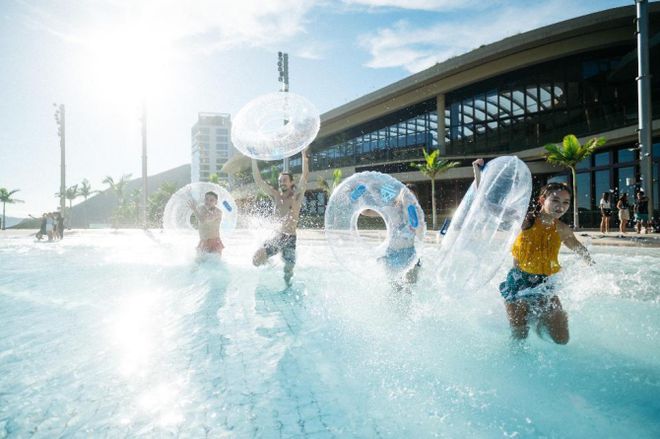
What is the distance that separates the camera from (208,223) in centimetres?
694

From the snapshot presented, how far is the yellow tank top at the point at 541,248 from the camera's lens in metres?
3.35

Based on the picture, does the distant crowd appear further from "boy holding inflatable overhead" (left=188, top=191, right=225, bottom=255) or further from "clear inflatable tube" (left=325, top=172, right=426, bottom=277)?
"clear inflatable tube" (left=325, top=172, right=426, bottom=277)

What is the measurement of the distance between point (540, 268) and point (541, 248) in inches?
6.2

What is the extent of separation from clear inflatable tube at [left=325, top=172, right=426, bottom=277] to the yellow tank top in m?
1.25

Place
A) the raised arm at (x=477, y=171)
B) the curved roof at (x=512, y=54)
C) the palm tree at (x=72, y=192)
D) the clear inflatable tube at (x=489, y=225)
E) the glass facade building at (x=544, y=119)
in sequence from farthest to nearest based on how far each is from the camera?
the palm tree at (x=72, y=192) → the curved roof at (x=512, y=54) → the glass facade building at (x=544, y=119) → the raised arm at (x=477, y=171) → the clear inflatable tube at (x=489, y=225)

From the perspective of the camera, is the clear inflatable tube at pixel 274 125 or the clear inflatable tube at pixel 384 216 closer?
the clear inflatable tube at pixel 384 216

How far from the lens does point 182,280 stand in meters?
7.24

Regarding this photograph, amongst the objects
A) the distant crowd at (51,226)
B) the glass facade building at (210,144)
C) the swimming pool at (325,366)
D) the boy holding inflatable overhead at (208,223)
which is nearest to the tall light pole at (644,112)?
the swimming pool at (325,366)

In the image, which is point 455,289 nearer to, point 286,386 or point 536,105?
point 286,386

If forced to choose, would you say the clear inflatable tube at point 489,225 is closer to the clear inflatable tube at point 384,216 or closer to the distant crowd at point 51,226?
the clear inflatable tube at point 384,216

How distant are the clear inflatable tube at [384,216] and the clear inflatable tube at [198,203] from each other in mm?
4461

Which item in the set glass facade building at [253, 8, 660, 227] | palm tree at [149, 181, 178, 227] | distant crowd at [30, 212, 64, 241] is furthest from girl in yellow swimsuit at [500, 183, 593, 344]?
palm tree at [149, 181, 178, 227]

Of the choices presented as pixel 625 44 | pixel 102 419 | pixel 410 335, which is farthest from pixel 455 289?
pixel 625 44

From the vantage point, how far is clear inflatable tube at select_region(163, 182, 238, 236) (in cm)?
865
